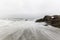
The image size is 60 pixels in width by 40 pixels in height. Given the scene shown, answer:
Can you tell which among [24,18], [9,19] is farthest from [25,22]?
[9,19]

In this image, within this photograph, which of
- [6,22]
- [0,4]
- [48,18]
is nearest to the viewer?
[48,18]

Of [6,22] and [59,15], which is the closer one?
[59,15]

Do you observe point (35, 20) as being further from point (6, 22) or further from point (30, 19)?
point (6, 22)

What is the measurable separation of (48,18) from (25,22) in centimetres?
155

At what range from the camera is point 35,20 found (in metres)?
8.31

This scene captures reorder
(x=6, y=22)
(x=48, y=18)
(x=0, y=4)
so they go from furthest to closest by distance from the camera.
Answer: (x=6, y=22) → (x=0, y=4) → (x=48, y=18)

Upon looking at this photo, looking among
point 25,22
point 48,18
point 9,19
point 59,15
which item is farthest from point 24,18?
point 59,15

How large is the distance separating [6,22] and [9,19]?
0.36m

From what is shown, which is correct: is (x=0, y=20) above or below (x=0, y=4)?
below

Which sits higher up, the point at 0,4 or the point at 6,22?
the point at 0,4

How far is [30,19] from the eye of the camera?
27.5 ft

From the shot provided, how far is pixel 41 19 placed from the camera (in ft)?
26.1

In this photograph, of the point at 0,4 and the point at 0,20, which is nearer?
the point at 0,4

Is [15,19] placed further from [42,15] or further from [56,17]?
[56,17]
